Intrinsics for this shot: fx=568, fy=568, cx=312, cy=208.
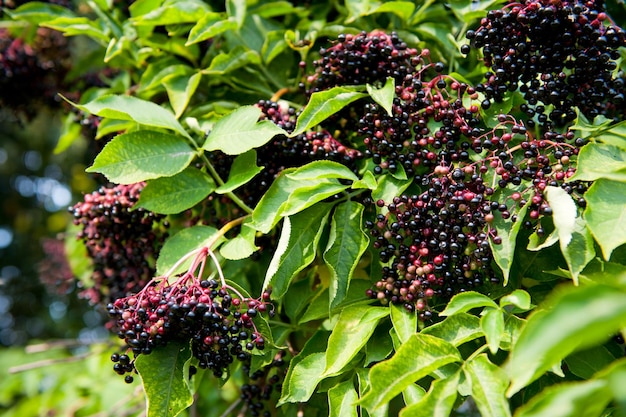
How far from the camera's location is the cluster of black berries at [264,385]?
139 centimetres

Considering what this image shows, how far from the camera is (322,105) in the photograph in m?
1.25

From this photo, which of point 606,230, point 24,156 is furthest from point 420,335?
point 24,156

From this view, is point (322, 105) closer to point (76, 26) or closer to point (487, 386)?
point (487, 386)

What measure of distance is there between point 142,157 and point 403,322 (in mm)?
707

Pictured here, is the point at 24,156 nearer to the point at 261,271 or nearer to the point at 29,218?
the point at 29,218

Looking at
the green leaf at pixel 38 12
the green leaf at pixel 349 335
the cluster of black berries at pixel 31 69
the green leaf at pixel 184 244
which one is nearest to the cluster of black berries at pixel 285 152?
the green leaf at pixel 184 244

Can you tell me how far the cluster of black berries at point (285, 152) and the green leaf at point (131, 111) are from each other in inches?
6.0

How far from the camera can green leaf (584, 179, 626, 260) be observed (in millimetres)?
977

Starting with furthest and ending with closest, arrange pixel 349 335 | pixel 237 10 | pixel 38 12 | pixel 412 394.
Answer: pixel 38 12
pixel 237 10
pixel 349 335
pixel 412 394

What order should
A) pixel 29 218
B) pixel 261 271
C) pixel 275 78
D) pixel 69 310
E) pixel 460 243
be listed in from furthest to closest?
1. pixel 29 218
2. pixel 69 310
3. pixel 275 78
4. pixel 261 271
5. pixel 460 243

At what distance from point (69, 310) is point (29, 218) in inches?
40.7

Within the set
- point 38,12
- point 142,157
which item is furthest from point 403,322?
point 38,12

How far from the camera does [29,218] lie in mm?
5398

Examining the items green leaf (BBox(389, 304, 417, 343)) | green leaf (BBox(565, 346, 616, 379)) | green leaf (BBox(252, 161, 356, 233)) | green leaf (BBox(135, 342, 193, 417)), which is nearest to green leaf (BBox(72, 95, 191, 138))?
green leaf (BBox(252, 161, 356, 233))
